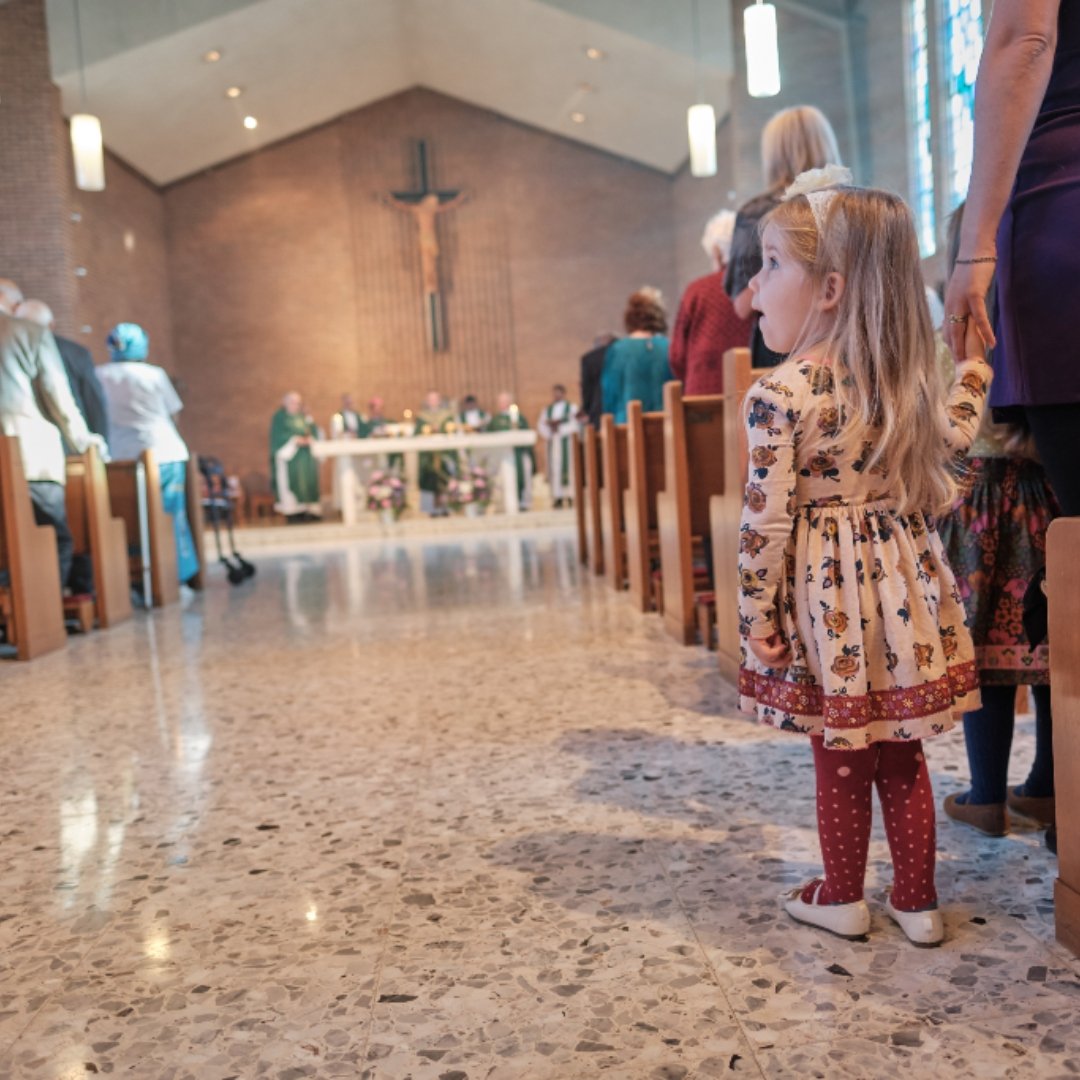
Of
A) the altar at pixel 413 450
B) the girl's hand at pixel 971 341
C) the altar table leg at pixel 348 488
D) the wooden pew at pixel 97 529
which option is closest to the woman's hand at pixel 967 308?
the girl's hand at pixel 971 341

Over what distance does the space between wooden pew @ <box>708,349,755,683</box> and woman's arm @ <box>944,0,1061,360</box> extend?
52.9 inches

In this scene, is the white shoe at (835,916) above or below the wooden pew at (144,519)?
below

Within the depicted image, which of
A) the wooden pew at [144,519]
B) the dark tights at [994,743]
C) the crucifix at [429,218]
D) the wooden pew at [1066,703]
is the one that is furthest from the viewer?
the crucifix at [429,218]

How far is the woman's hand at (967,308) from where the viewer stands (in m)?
1.54

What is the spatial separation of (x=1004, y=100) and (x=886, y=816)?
0.95 m

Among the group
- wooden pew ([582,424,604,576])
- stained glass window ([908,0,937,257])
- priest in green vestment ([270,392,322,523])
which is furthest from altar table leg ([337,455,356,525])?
wooden pew ([582,424,604,576])

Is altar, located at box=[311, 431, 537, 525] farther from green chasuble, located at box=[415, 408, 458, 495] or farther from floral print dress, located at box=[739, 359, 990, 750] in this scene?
floral print dress, located at box=[739, 359, 990, 750]

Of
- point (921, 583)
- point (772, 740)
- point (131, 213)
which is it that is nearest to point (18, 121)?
Result: point (131, 213)

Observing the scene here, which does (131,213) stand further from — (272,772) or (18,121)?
(272,772)

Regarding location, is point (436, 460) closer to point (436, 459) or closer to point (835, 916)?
point (436, 459)

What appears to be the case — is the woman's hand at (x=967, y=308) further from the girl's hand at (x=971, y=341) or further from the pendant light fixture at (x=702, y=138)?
the pendant light fixture at (x=702, y=138)

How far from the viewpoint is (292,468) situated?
1528 centimetres

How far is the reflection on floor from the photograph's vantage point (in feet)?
4.36

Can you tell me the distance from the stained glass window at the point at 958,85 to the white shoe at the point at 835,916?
26.9 feet
